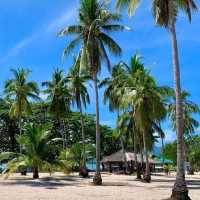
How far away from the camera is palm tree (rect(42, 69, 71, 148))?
55.3 m

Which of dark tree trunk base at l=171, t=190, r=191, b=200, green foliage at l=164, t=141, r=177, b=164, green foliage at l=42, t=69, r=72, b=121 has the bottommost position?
dark tree trunk base at l=171, t=190, r=191, b=200

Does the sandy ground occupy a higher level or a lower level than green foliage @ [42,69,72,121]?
lower

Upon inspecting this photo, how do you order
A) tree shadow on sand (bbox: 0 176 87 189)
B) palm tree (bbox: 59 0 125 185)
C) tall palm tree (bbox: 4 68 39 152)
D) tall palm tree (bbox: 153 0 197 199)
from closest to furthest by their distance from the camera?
tall palm tree (bbox: 153 0 197 199) < tree shadow on sand (bbox: 0 176 87 189) < palm tree (bbox: 59 0 125 185) < tall palm tree (bbox: 4 68 39 152)

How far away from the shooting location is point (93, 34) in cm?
3400

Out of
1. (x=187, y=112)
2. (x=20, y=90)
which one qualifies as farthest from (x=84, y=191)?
(x=187, y=112)

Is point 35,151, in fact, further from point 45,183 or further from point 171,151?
point 171,151

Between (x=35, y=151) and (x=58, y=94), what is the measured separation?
1823 centimetres

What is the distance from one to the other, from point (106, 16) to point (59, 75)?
22.4m

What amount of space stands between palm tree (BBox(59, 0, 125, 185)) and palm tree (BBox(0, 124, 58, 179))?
262 inches

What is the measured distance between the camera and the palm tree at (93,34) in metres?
33.7

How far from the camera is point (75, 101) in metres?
52.8

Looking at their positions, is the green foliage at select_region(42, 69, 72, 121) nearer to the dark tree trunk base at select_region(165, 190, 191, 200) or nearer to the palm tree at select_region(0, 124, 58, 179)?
the palm tree at select_region(0, 124, 58, 179)

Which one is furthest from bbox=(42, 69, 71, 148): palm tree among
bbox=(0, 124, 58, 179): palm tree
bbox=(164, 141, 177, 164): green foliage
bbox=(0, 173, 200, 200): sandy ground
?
bbox=(164, 141, 177, 164): green foliage

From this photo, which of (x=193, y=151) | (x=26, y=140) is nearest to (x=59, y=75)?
(x=26, y=140)
